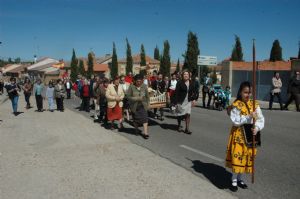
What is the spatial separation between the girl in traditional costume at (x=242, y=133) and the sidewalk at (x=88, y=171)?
415 mm

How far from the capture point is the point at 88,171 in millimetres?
6422

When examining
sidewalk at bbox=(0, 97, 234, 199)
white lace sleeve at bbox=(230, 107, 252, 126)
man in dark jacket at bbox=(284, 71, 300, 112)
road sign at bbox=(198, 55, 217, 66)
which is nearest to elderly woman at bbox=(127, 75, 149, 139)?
sidewalk at bbox=(0, 97, 234, 199)

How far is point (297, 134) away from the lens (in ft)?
33.6

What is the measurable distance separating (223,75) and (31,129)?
20774 millimetres

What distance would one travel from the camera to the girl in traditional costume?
5.24 metres

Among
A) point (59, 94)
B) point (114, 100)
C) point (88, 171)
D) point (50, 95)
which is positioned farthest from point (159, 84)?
point (88, 171)

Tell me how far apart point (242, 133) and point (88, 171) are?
2707 millimetres

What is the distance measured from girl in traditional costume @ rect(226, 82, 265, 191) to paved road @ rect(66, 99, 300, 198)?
1.13 feet

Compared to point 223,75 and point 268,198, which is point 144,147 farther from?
point 223,75

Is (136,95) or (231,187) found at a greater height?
(136,95)

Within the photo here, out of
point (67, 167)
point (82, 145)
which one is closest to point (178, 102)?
point (82, 145)

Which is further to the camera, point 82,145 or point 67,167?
point 82,145

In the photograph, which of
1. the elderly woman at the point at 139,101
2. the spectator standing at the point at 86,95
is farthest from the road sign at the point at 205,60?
the elderly woman at the point at 139,101

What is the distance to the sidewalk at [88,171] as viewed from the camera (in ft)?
17.4
